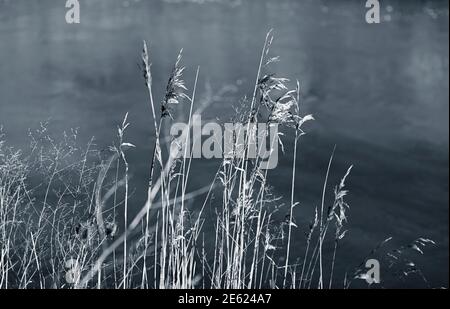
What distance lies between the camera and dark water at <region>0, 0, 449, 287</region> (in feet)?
21.9

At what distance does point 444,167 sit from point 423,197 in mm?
1085

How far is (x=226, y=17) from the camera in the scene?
13547 mm

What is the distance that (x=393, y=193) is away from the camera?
7.00 metres

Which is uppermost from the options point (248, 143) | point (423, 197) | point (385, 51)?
point (248, 143)

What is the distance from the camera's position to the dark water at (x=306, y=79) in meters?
6.67

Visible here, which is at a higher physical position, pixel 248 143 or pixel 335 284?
pixel 248 143

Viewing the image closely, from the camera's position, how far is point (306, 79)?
33.8 feet

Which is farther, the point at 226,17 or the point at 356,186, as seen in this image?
the point at 226,17

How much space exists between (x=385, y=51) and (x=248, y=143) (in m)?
10.2
